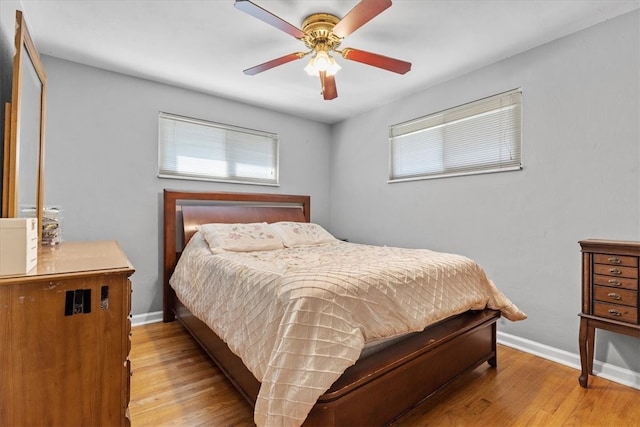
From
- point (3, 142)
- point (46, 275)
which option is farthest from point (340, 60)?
point (46, 275)

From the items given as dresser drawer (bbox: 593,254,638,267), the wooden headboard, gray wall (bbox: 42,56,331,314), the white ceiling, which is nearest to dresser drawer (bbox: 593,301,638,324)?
dresser drawer (bbox: 593,254,638,267)

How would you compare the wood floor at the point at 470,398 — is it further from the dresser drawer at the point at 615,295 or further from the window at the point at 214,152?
the window at the point at 214,152

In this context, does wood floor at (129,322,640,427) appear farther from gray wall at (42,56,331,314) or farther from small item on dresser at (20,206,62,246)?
gray wall at (42,56,331,314)

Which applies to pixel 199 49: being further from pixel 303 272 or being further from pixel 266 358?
pixel 266 358

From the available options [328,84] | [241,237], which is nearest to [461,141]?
[328,84]

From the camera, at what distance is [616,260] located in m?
1.80

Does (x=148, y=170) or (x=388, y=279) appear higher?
(x=148, y=170)

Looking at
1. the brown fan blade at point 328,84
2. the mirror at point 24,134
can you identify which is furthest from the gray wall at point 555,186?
the mirror at point 24,134

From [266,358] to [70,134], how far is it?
2.67 m

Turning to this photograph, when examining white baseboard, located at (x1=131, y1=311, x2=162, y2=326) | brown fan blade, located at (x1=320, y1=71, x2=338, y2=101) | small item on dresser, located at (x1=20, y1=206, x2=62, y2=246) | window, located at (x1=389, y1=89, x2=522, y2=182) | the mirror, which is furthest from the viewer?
white baseboard, located at (x1=131, y1=311, x2=162, y2=326)

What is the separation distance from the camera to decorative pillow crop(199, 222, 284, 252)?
104 inches

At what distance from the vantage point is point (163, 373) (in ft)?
6.69

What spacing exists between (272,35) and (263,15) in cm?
69

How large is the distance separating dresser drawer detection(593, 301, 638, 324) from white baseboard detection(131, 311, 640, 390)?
19.4 inches
